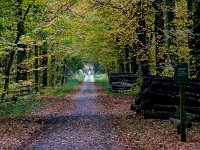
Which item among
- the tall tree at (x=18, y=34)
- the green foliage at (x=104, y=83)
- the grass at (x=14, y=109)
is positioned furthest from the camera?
the green foliage at (x=104, y=83)

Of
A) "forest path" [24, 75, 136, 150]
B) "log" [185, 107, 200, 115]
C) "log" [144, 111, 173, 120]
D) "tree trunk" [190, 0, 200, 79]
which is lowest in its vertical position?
"forest path" [24, 75, 136, 150]

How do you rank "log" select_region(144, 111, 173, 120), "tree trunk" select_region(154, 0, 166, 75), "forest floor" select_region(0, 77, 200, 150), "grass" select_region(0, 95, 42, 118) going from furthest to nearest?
1. "tree trunk" select_region(154, 0, 166, 75)
2. "grass" select_region(0, 95, 42, 118)
3. "log" select_region(144, 111, 173, 120)
4. "forest floor" select_region(0, 77, 200, 150)

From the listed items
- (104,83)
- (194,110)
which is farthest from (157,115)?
(104,83)

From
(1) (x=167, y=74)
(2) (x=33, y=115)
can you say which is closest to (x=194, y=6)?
(1) (x=167, y=74)

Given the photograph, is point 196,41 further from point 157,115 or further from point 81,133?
point 81,133

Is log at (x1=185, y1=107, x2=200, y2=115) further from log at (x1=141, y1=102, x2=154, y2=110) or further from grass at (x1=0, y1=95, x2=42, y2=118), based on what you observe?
grass at (x1=0, y1=95, x2=42, y2=118)

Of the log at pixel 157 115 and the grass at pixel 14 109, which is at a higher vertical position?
the log at pixel 157 115

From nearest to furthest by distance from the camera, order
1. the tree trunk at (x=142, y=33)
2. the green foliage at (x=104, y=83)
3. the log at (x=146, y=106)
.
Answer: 1. the log at (x=146, y=106)
2. the tree trunk at (x=142, y=33)
3. the green foliage at (x=104, y=83)

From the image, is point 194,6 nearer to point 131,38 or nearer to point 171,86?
point 171,86

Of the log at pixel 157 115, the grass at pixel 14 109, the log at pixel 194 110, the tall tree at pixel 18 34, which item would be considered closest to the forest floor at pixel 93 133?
the log at pixel 157 115

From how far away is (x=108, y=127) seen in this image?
1496 centimetres

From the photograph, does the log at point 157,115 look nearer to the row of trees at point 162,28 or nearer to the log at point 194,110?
the log at point 194,110

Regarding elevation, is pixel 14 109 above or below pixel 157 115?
below

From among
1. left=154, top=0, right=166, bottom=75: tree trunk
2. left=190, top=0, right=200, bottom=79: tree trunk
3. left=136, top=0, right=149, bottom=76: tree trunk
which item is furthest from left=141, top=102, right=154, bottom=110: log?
left=136, top=0, right=149, bottom=76: tree trunk
